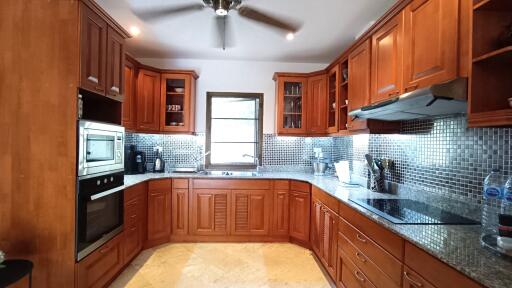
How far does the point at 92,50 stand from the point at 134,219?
181cm

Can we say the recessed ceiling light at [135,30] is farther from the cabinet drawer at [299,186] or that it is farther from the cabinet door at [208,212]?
the cabinet drawer at [299,186]

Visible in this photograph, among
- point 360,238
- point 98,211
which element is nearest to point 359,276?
point 360,238

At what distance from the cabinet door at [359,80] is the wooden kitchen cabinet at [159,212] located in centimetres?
242

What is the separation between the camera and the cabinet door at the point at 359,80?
8.65 feet

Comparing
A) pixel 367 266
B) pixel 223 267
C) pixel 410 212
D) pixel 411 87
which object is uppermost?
pixel 411 87

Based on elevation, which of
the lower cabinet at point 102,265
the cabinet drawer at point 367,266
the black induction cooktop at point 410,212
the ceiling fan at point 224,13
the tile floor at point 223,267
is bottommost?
the tile floor at point 223,267

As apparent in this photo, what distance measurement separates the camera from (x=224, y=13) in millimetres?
2307

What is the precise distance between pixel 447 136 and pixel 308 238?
2097 millimetres

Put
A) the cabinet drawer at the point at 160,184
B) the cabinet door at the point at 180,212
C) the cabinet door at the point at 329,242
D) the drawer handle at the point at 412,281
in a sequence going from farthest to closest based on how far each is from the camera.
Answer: the cabinet door at the point at 180,212 → the cabinet drawer at the point at 160,184 → the cabinet door at the point at 329,242 → the drawer handle at the point at 412,281

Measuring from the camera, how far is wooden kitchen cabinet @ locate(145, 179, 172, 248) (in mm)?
3523

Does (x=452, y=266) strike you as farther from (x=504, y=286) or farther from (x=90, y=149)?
(x=90, y=149)

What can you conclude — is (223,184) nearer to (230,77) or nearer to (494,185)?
(230,77)

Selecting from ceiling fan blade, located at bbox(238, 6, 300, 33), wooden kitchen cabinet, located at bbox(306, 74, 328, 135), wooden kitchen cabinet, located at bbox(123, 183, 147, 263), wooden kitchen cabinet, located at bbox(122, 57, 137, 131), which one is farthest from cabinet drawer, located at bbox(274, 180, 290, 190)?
wooden kitchen cabinet, located at bbox(122, 57, 137, 131)

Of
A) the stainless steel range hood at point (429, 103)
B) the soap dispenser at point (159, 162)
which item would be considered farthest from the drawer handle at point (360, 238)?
the soap dispenser at point (159, 162)
